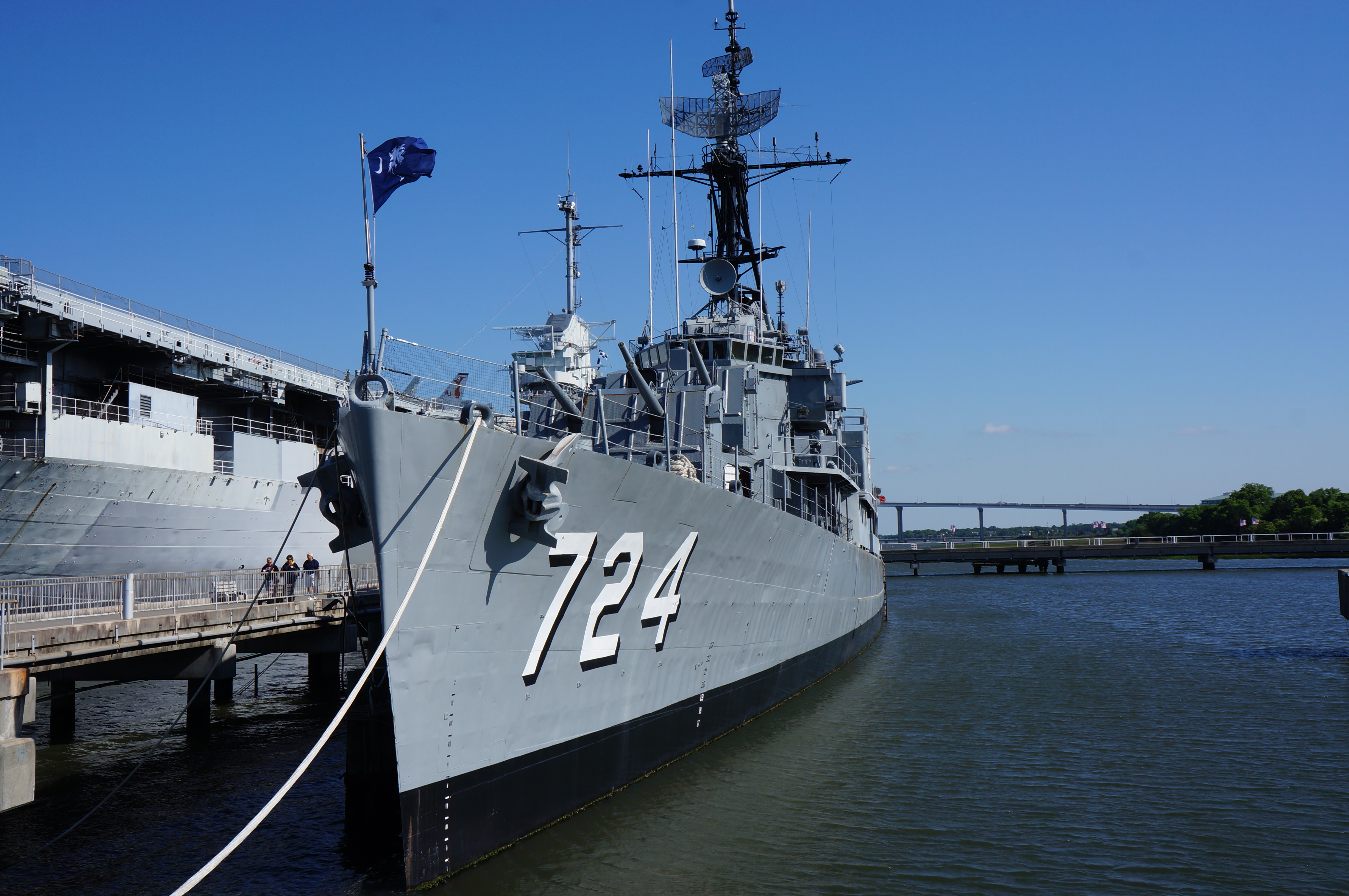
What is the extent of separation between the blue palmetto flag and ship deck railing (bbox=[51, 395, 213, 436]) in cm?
1371

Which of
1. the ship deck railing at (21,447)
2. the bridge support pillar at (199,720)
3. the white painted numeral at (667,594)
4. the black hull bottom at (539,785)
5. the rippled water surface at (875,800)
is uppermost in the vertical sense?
the ship deck railing at (21,447)

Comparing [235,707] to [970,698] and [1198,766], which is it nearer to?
[970,698]

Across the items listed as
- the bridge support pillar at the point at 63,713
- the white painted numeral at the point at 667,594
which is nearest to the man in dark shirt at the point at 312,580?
the bridge support pillar at the point at 63,713

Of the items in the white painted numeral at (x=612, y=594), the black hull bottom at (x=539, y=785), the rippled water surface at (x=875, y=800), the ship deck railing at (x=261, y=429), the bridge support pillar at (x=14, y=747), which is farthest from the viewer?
the ship deck railing at (x=261, y=429)

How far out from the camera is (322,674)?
56.1 feet

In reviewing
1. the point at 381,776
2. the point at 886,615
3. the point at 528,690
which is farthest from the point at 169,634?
the point at 886,615

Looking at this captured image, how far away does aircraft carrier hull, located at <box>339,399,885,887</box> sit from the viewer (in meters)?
6.66

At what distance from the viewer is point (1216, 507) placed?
7475 cm

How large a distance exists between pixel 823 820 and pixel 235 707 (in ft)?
38.3

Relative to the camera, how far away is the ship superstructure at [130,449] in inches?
648

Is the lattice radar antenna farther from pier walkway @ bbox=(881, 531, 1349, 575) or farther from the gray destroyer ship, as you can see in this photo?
pier walkway @ bbox=(881, 531, 1349, 575)

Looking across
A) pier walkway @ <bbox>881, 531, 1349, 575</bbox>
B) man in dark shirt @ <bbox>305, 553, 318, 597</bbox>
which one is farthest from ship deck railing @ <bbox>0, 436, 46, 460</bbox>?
pier walkway @ <bbox>881, 531, 1349, 575</bbox>

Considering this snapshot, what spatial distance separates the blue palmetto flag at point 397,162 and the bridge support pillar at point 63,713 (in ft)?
33.0

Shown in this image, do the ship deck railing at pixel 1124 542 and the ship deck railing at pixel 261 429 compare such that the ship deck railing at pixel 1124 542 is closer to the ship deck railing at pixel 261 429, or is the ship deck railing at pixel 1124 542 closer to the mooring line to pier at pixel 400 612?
the ship deck railing at pixel 261 429
